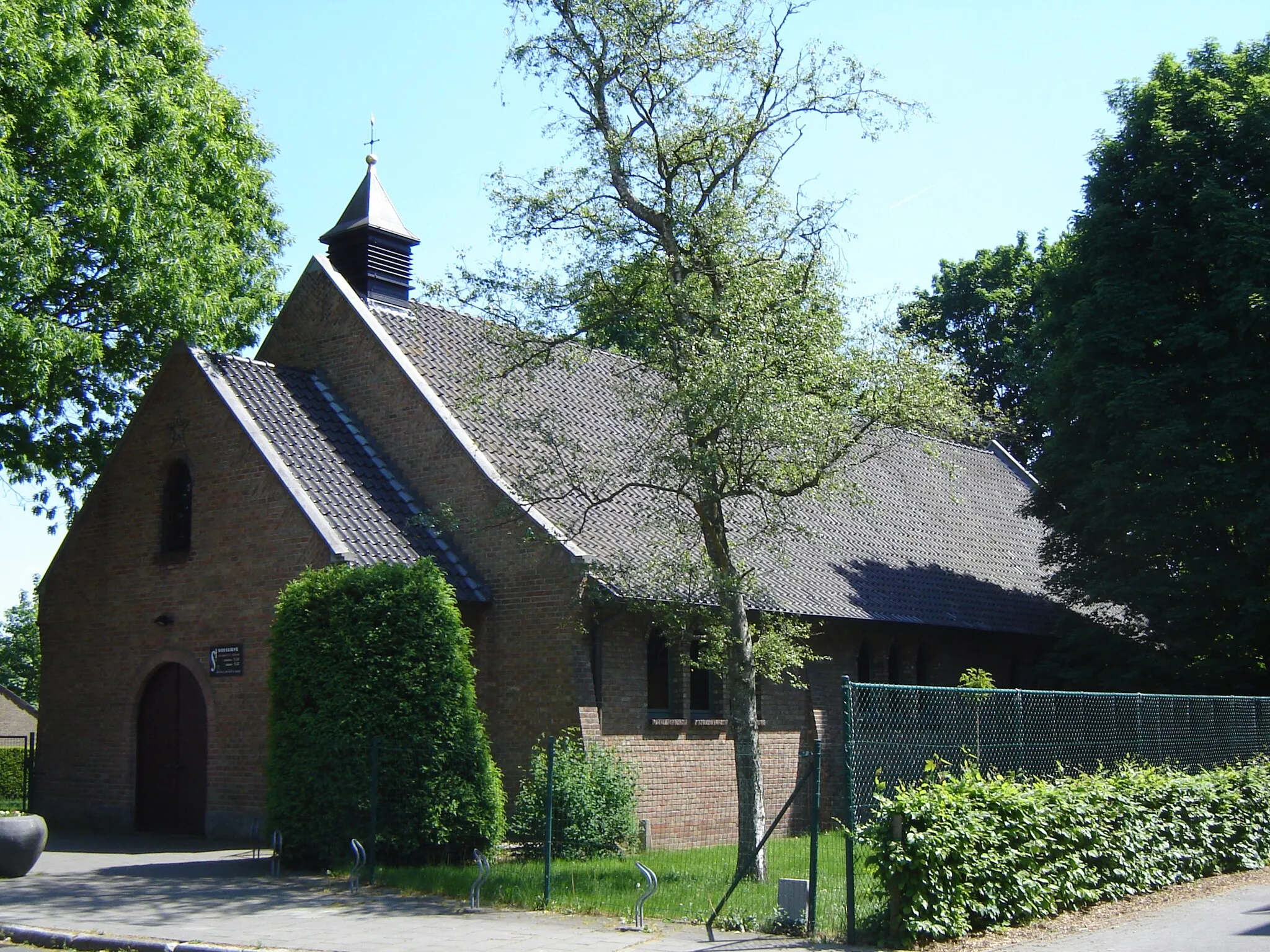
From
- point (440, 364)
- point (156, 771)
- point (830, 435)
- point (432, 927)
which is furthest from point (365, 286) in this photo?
point (432, 927)

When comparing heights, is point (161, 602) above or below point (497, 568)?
below

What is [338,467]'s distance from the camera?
20.2 metres

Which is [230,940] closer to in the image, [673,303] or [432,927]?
[432,927]

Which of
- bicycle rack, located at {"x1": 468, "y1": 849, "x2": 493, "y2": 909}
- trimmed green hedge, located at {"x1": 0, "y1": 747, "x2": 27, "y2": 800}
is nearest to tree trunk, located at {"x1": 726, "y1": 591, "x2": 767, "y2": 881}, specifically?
bicycle rack, located at {"x1": 468, "y1": 849, "x2": 493, "y2": 909}

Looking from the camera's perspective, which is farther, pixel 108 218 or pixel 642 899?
pixel 108 218

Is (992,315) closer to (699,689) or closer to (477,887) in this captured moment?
(699,689)

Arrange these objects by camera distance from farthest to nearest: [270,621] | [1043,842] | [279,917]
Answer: [270,621], [1043,842], [279,917]

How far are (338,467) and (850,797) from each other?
11586 mm

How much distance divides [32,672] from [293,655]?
8299 cm

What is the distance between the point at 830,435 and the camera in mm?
14094

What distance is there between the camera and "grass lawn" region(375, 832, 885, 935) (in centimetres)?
1158

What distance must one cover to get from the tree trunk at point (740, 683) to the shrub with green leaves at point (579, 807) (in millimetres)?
2102

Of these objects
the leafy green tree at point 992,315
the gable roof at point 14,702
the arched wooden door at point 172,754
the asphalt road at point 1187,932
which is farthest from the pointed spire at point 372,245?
the gable roof at point 14,702

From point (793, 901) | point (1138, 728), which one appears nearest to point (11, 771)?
point (793, 901)
